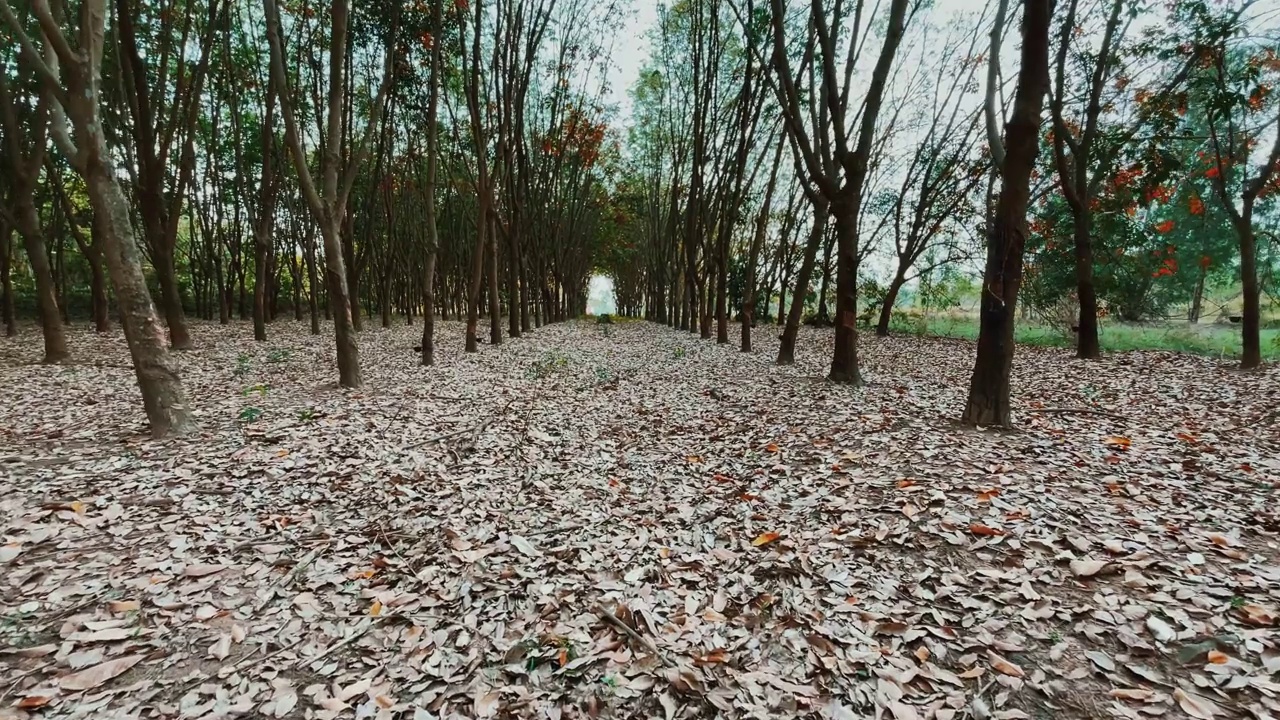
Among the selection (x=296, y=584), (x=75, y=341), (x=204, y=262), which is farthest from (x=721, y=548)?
(x=204, y=262)

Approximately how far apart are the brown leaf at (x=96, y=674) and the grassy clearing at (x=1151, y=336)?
59.1 feet

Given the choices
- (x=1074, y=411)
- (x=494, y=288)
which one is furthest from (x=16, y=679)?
(x=494, y=288)

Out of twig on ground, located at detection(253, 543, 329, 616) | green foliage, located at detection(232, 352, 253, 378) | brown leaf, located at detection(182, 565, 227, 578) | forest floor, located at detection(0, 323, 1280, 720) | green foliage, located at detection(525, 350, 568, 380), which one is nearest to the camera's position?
forest floor, located at detection(0, 323, 1280, 720)

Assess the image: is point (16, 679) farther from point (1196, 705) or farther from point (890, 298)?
point (890, 298)

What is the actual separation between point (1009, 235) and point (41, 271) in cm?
1483

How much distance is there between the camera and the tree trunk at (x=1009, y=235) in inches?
205

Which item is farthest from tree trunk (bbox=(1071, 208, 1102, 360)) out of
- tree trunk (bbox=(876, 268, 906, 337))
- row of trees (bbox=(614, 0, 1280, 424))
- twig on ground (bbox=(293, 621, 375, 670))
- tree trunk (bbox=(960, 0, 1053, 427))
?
twig on ground (bbox=(293, 621, 375, 670))

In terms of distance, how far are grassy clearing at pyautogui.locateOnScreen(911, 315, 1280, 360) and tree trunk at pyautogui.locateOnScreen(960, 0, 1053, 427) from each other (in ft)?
35.2

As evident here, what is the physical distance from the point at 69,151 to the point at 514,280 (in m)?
11.8

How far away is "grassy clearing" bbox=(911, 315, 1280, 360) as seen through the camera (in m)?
13.8

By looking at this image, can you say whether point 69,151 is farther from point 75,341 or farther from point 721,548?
point 75,341

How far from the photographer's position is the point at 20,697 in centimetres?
234

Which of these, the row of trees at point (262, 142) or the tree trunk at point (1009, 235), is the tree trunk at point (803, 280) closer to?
the tree trunk at point (1009, 235)

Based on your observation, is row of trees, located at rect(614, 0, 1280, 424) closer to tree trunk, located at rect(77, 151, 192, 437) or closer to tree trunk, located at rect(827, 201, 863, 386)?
tree trunk, located at rect(827, 201, 863, 386)
